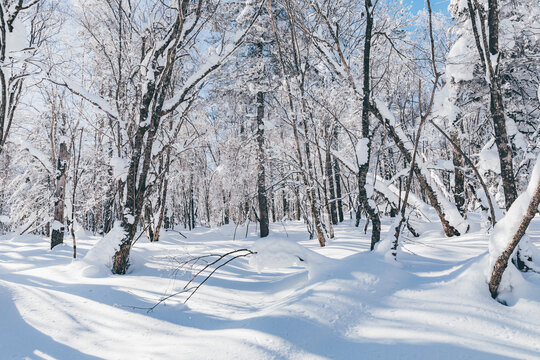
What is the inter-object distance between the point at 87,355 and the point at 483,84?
10664mm

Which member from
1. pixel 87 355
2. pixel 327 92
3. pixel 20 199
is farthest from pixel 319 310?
pixel 20 199

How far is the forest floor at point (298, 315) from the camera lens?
2328mm

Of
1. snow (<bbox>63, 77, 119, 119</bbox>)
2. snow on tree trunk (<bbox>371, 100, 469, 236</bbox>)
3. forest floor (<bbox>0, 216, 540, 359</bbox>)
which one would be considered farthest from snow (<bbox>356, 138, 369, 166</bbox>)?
snow (<bbox>63, 77, 119, 119</bbox>)

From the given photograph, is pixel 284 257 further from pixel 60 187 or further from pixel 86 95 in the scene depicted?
pixel 60 187

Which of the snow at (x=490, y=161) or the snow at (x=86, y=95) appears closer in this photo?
the snow at (x=86, y=95)

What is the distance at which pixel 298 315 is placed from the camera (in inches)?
108

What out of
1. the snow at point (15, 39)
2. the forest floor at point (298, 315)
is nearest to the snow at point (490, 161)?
the forest floor at point (298, 315)

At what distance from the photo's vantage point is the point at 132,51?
7602 millimetres

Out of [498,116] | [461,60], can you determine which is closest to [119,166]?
[498,116]

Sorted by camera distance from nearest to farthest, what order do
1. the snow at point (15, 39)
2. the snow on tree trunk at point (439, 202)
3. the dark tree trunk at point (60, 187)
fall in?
the snow at point (15, 39)
the snow on tree trunk at point (439, 202)
the dark tree trunk at point (60, 187)

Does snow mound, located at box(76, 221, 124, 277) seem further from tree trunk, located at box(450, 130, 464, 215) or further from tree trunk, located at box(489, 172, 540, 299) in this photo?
tree trunk, located at box(450, 130, 464, 215)

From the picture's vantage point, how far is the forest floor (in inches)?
91.7

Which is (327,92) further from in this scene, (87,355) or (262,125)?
(87,355)

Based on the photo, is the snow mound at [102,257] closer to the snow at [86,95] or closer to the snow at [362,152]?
the snow at [86,95]
